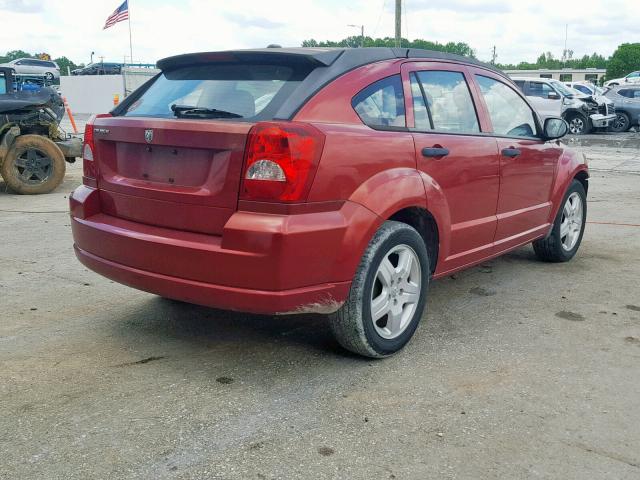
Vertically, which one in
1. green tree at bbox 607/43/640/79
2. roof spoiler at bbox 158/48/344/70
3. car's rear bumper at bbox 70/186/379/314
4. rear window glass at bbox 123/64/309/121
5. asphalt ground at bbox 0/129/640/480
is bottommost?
asphalt ground at bbox 0/129/640/480

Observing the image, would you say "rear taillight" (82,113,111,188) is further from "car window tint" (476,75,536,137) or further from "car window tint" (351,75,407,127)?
"car window tint" (476,75,536,137)

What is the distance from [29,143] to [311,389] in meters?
7.98

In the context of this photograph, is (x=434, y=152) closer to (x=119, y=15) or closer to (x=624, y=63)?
(x=119, y=15)

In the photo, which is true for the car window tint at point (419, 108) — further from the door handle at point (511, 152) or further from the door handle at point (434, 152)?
the door handle at point (511, 152)

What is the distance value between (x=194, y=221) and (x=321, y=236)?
0.63 meters

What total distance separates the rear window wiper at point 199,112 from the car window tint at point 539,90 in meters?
19.8

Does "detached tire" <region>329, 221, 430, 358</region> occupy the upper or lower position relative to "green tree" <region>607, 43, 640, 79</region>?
lower

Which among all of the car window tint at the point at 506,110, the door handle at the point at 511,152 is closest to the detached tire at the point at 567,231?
the car window tint at the point at 506,110

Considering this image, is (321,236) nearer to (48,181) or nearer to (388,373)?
(388,373)

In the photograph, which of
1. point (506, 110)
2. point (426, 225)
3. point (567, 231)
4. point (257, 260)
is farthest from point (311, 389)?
point (567, 231)

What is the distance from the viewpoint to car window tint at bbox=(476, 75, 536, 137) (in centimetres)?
461

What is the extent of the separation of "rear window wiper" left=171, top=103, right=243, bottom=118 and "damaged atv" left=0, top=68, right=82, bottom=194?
7119mm

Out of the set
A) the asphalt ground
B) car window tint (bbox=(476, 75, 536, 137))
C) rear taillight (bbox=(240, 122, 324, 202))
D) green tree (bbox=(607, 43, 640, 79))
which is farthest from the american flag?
green tree (bbox=(607, 43, 640, 79))

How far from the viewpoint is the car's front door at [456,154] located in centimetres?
384
